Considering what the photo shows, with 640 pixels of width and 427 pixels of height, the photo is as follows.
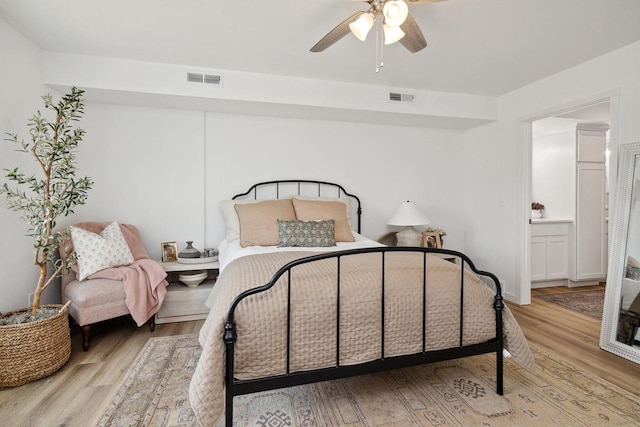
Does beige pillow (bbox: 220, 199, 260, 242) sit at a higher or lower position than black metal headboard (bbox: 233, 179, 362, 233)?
lower

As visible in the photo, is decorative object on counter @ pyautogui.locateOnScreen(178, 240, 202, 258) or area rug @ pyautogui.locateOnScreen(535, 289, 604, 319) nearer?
decorative object on counter @ pyautogui.locateOnScreen(178, 240, 202, 258)

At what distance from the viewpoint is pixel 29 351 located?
205 cm

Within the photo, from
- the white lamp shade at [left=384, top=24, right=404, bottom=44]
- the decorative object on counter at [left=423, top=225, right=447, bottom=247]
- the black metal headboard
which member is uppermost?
the white lamp shade at [left=384, top=24, right=404, bottom=44]

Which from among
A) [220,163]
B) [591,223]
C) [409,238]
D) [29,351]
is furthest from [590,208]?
[29,351]

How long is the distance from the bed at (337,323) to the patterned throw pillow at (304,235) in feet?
2.40

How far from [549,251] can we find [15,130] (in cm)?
569

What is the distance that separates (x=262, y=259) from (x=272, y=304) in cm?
71

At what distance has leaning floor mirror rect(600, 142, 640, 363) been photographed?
2.52m

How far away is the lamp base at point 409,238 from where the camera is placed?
12.4ft

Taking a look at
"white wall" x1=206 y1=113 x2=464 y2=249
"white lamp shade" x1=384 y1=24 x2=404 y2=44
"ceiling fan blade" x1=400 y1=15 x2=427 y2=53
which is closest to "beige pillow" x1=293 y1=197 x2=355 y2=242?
"white wall" x1=206 y1=113 x2=464 y2=249

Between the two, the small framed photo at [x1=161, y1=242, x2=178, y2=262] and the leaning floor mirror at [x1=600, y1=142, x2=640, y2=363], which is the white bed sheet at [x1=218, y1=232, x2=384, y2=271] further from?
the leaning floor mirror at [x1=600, y1=142, x2=640, y2=363]

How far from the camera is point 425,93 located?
369 centimetres

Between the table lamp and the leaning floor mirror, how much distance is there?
1598 mm

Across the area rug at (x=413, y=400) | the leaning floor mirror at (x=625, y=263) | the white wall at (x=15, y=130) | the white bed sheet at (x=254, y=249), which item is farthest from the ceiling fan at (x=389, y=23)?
the white wall at (x=15, y=130)
